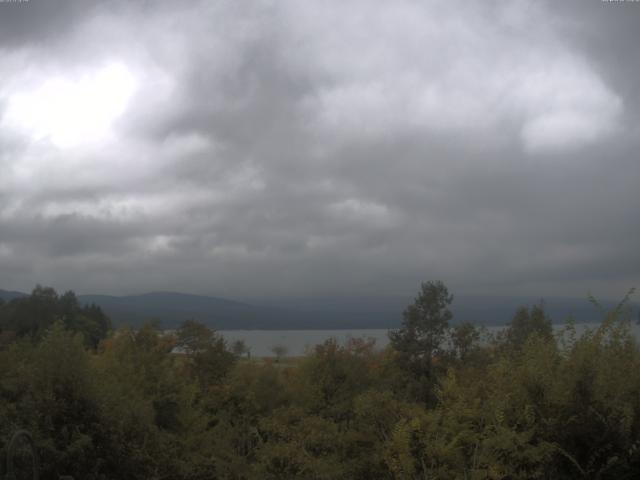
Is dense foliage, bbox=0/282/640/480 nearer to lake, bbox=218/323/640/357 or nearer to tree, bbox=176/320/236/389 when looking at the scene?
lake, bbox=218/323/640/357

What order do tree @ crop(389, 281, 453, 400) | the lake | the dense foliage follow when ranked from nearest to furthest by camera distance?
the dense foliage < the lake < tree @ crop(389, 281, 453, 400)

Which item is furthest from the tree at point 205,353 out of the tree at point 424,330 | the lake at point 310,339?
the tree at point 424,330

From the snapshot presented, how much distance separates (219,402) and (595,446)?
1926 cm

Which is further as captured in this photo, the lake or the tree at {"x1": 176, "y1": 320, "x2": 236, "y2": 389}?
the tree at {"x1": 176, "y1": 320, "x2": 236, "y2": 389}

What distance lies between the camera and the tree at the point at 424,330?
2856 cm

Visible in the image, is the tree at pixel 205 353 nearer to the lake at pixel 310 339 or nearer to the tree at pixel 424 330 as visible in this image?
the lake at pixel 310 339

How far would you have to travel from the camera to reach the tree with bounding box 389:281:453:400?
28562mm

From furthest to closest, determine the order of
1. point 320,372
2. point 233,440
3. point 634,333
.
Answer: point 320,372, point 233,440, point 634,333

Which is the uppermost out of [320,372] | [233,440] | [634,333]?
[634,333]

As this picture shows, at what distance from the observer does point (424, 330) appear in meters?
29.0

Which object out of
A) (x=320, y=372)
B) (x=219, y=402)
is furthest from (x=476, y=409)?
(x=219, y=402)

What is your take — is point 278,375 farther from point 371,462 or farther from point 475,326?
point 371,462

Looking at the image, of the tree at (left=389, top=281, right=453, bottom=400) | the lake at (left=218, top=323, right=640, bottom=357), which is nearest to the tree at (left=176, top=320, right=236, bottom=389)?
the lake at (left=218, top=323, right=640, bottom=357)

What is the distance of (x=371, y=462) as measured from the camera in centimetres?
1343
